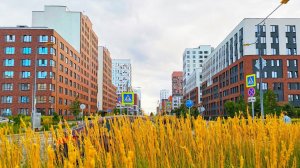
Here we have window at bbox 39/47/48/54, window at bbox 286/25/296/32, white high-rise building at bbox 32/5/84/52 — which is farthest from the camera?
white high-rise building at bbox 32/5/84/52

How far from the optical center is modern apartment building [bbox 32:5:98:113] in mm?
75375

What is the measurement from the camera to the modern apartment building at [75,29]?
75.4 metres

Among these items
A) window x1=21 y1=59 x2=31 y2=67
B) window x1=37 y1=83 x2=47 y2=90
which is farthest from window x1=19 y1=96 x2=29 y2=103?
window x1=21 y1=59 x2=31 y2=67

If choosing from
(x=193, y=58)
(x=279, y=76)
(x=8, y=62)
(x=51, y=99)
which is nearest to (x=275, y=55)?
(x=279, y=76)

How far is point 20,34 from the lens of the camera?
2491 inches

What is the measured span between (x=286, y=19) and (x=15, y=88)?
55170 mm

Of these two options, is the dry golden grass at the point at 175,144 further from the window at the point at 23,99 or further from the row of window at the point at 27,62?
the window at the point at 23,99

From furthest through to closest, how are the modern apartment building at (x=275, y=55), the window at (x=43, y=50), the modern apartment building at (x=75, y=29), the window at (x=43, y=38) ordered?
the modern apartment building at (x=75, y=29)
the window at (x=43, y=38)
the window at (x=43, y=50)
the modern apartment building at (x=275, y=55)

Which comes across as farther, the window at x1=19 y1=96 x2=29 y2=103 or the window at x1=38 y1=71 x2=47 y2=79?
the window at x1=38 y1=71 x2=47 y2=79

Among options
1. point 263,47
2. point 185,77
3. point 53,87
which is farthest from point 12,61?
point 185,77

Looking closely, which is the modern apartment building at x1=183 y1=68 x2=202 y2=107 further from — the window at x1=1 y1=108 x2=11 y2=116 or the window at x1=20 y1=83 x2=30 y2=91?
the window at x1=1 y1=108 x2=11 y2=116

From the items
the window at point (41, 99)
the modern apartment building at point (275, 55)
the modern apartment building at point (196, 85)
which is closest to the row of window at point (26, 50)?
the window at point (41, 99)

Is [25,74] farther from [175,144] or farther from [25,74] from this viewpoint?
[175,144]

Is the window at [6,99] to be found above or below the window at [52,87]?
below
